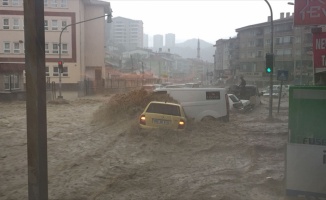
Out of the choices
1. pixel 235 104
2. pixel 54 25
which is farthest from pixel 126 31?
pixel 235 104

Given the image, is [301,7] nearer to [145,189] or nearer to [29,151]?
[145,189]

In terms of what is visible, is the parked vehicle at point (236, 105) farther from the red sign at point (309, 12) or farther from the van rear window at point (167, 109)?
the red sign at point (309, 12)

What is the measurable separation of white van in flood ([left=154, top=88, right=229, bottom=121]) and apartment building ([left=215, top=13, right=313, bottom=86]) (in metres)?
38.5

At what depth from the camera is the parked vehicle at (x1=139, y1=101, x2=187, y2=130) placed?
37.2 ft

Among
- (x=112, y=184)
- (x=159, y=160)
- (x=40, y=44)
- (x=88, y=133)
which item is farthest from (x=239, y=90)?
(x=40, y=44)

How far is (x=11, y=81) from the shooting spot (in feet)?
96.6

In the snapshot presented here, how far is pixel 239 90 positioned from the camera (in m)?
27.9

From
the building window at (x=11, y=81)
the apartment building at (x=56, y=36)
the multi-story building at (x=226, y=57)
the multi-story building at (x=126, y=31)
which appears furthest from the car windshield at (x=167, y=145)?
the multi-story building at (x=126, y=31)

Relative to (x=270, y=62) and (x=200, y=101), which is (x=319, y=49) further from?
(x=270, y=62)

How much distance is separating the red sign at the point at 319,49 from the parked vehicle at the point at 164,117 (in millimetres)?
4754

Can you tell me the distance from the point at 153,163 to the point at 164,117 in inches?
109

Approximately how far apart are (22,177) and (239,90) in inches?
889

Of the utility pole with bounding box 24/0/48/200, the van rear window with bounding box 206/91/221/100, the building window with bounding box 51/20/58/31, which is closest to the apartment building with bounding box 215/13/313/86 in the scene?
the building window with bounding box 51/20/58/31

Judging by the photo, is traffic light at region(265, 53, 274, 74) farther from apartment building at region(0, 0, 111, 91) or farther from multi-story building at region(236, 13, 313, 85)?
multi-story building at region(236, 13, 313, 85)
